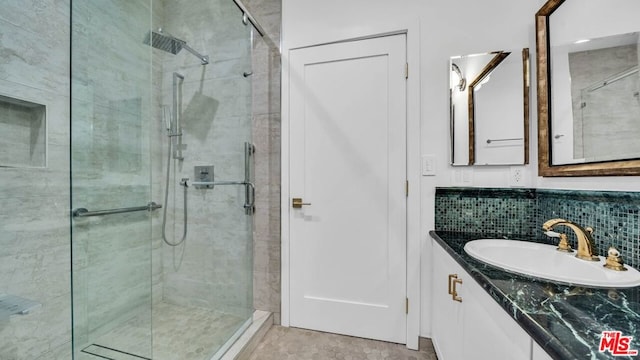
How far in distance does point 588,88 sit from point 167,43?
234cm

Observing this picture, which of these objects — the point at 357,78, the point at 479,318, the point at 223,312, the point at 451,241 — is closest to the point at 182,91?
the point at 357,78

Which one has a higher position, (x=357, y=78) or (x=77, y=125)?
(x=357, y=78)

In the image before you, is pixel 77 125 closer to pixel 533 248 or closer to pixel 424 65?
pixel 424 65

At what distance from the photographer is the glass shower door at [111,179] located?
1273mm

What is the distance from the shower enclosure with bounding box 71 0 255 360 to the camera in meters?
1.31

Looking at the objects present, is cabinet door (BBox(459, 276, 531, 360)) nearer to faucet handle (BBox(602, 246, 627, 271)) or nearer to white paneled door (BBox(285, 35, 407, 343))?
faucet handle (BBox(602, 246, 627, 271))

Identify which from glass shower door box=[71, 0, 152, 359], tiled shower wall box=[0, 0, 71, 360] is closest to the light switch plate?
glass shower door box=[71, 0, 152, 359]

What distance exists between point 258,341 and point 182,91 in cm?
181

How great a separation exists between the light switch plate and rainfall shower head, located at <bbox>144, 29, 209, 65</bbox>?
1.68 metres

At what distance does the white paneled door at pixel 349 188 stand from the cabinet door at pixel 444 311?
0.76ft

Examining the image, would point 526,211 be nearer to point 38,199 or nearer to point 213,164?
point 213,164

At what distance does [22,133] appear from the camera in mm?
1233

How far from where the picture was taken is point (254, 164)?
1.94 metres

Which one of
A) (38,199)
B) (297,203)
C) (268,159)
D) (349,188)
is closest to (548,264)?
(349,188)
